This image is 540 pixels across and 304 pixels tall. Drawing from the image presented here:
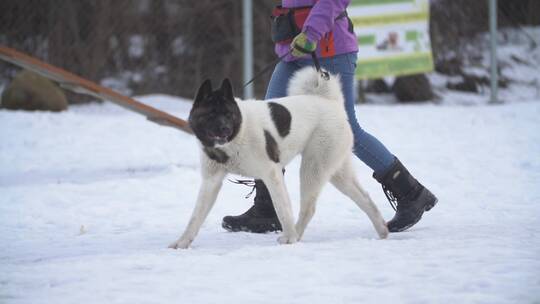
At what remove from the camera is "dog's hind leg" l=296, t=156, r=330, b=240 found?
344 centimetres

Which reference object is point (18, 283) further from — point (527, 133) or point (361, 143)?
point (527, 133)

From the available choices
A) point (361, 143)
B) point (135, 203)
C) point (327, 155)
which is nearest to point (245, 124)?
point (327, 155)

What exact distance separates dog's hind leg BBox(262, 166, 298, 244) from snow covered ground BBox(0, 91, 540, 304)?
0.11m

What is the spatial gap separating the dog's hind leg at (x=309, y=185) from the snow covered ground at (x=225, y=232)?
0.11m

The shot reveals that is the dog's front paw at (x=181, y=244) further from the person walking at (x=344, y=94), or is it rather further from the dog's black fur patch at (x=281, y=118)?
the dog's black fur patch at (x=281, y=118)

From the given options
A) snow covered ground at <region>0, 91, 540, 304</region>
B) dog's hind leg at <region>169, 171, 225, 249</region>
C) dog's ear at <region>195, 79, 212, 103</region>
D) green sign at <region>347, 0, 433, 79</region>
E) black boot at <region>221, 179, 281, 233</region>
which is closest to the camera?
snow covered ground at <region>0, 91, 540, 304</region>

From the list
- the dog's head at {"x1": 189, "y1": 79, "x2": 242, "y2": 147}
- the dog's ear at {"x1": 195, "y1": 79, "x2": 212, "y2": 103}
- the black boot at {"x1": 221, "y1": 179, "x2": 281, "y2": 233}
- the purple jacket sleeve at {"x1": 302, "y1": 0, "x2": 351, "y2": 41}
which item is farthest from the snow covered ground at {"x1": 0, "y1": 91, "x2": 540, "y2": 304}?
the purple jacket sleeve at {"x1": 302, "y1": 0, "x2": 351, "y2": 41}

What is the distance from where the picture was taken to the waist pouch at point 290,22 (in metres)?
3.65

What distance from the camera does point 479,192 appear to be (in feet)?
15.9

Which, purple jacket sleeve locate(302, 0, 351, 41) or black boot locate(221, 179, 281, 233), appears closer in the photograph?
purple jacket sleeve locate(302, 0, 351, 41)

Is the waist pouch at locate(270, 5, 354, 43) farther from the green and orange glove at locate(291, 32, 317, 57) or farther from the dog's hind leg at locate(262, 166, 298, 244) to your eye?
the dog's hind leg at locate(262, 166, 298, 244)

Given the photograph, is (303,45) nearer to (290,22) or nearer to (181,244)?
(290,22)

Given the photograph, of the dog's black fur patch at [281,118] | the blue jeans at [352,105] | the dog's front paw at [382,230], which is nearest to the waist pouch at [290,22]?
the blue jeans at [352,105]

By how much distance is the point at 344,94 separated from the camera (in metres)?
3.67
